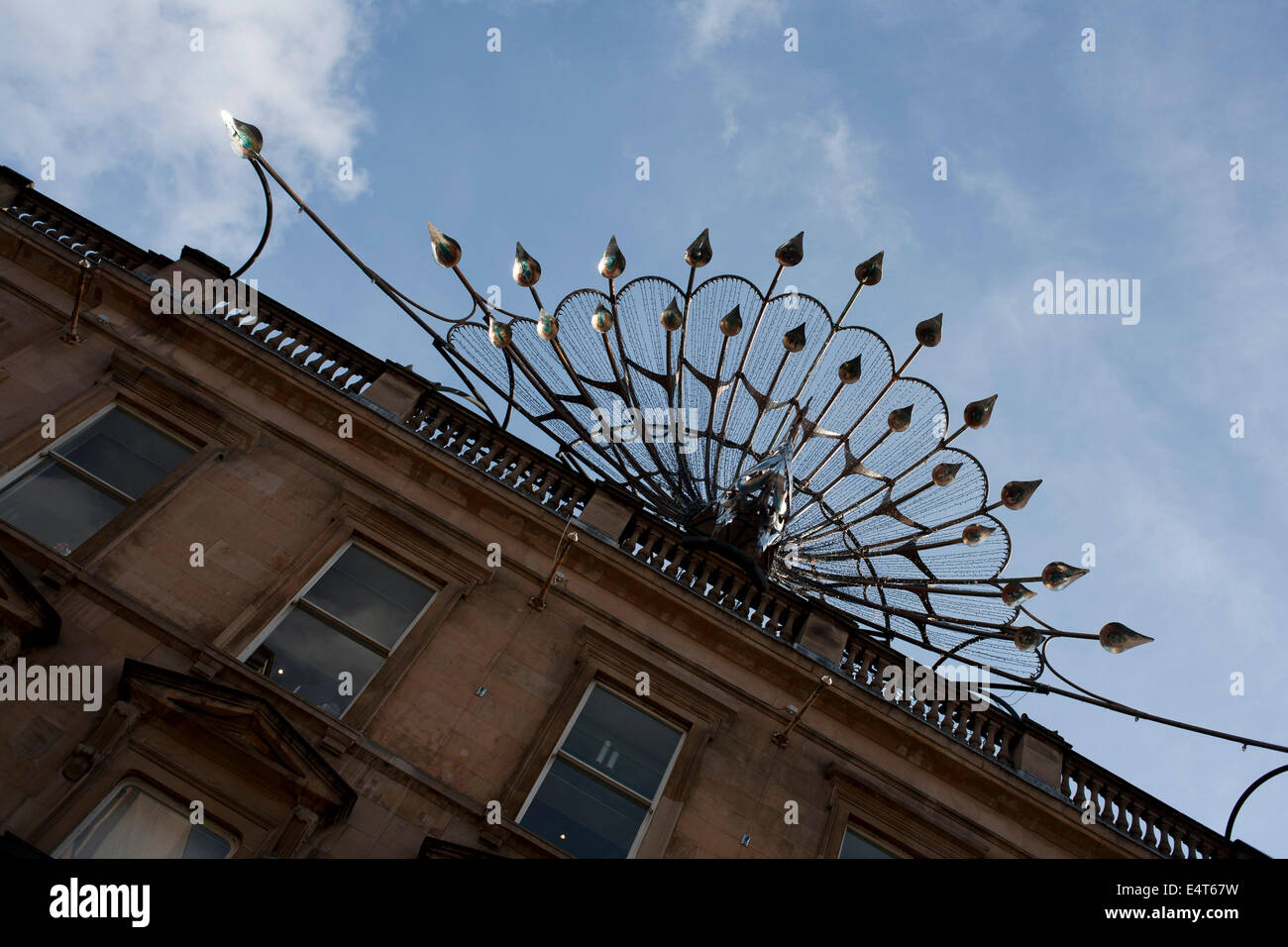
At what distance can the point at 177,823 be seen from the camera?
9.90m

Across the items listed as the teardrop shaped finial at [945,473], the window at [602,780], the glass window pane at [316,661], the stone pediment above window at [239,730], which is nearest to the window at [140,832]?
the stone pediment above window at [239,730]

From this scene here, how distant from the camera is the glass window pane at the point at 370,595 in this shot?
1234 centimetres

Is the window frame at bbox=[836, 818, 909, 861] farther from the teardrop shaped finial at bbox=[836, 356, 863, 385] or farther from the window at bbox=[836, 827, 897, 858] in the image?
the teardrop shaped finial at bbox=[836, 356, 863, 385]

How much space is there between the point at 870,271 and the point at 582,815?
9.42m

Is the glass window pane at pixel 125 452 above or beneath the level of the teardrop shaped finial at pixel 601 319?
beneath

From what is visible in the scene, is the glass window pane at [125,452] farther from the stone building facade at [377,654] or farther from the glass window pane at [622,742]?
the glass window pane at [622,742]

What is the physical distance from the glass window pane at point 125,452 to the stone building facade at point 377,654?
4 cm

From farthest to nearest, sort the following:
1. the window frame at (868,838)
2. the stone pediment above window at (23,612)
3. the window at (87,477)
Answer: the window at (87,477) < the window frame at (868,838) < the stone pediment above window at (23,612)

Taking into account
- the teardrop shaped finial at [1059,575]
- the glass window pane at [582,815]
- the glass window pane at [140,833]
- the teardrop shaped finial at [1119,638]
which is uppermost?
the teardrop shaped finial at [1059,575]

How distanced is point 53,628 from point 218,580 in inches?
71.1

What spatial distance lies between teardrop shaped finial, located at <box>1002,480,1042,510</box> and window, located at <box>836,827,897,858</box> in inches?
229

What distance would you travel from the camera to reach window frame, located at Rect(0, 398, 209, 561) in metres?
11.9

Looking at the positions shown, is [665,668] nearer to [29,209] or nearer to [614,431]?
[614,431]
